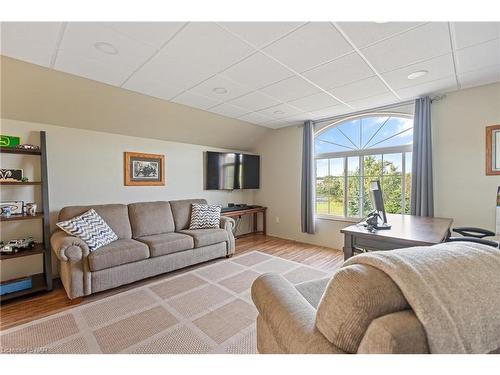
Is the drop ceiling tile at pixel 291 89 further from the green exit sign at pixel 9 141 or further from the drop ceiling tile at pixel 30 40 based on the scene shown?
the green exit sign at pixel 9 141

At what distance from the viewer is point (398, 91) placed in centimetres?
300

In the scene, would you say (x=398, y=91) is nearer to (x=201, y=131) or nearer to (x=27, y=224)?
(x=201, y=131)

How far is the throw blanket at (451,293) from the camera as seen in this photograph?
63 cm

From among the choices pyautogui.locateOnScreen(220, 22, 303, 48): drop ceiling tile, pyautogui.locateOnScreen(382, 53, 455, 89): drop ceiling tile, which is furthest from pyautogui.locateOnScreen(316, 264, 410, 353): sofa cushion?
pyautogui.locateOnScreen(382, 53, 455, 89): drop ceiling tile

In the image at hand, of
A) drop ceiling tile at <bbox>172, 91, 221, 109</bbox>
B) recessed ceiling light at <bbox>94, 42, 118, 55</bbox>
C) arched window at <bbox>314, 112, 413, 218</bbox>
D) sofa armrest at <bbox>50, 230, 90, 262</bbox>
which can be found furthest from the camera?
arched window at <bbox>314, 112, 413, 218</bbox>

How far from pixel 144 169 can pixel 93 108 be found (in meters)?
1.19

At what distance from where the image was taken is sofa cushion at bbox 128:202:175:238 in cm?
335

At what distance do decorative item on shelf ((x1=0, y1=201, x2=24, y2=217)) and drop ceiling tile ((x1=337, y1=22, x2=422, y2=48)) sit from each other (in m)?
3.71

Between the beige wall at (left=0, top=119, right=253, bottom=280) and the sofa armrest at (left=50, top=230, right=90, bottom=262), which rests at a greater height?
the beige wall at (left=0, top=119, right=253, bottom=280)

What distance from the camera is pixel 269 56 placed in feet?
6.86

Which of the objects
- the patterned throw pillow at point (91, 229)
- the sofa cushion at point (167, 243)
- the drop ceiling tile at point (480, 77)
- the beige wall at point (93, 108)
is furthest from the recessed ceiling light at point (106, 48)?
the drop ceiling tile at point (480, 77)

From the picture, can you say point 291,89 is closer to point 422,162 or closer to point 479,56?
point 479,56

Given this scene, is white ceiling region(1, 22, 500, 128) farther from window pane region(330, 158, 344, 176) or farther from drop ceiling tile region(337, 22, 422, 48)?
window pane region(330, 158, 344, 176)
